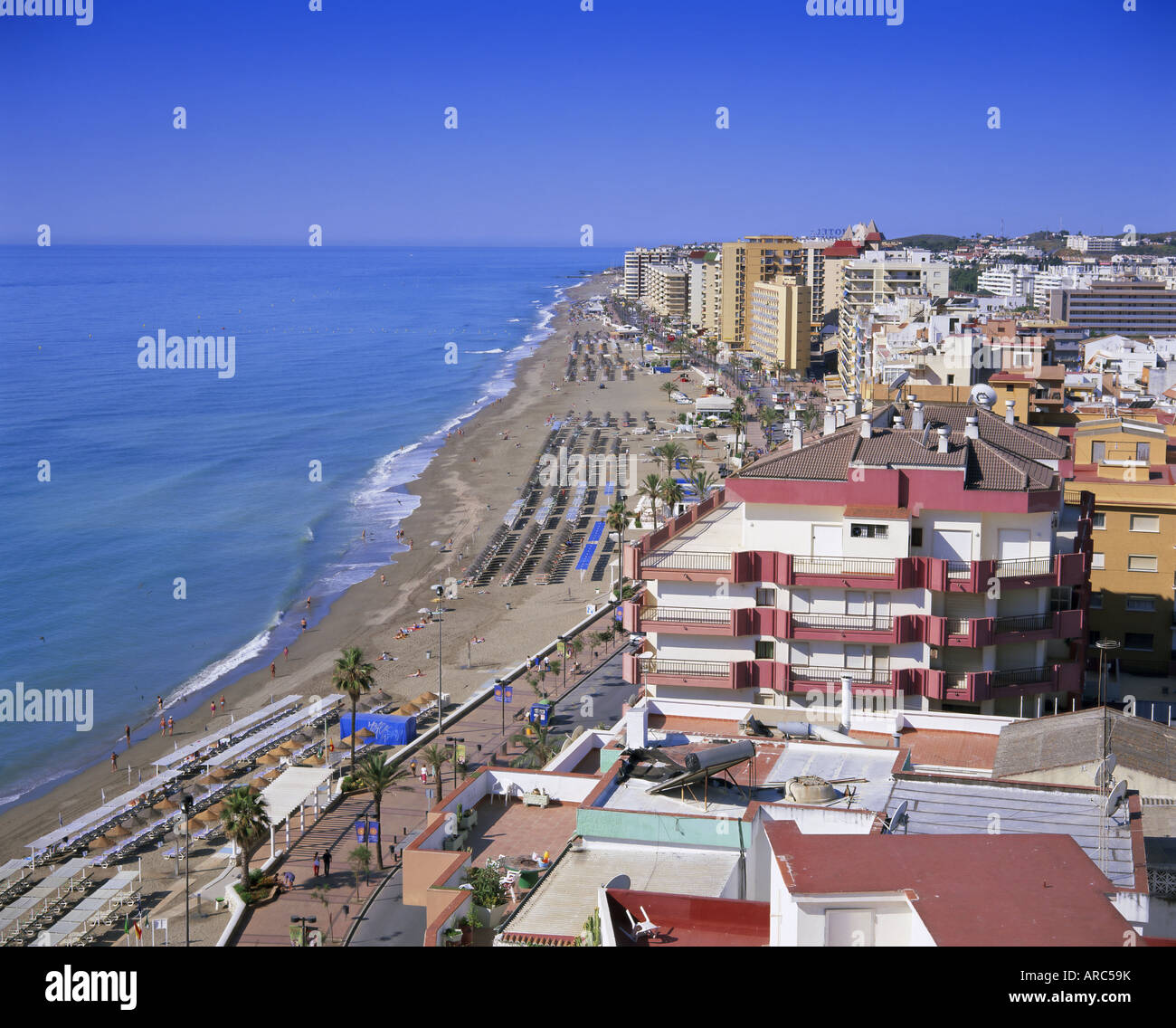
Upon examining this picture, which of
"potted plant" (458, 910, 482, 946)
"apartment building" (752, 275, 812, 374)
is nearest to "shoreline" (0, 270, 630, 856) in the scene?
"potted plant" (458, 910, 482, 946)

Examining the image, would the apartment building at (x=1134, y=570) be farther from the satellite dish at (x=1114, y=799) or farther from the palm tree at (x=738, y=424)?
the palm tree at (x=738, y=424)

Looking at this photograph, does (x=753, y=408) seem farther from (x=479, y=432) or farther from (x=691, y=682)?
(x=691, y=682)

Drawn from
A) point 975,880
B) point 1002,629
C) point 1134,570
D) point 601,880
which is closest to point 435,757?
point 1002,629

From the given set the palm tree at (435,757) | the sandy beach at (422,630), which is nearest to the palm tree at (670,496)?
the sandy beach at (422,630)

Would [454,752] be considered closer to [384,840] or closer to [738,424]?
[384,840]
